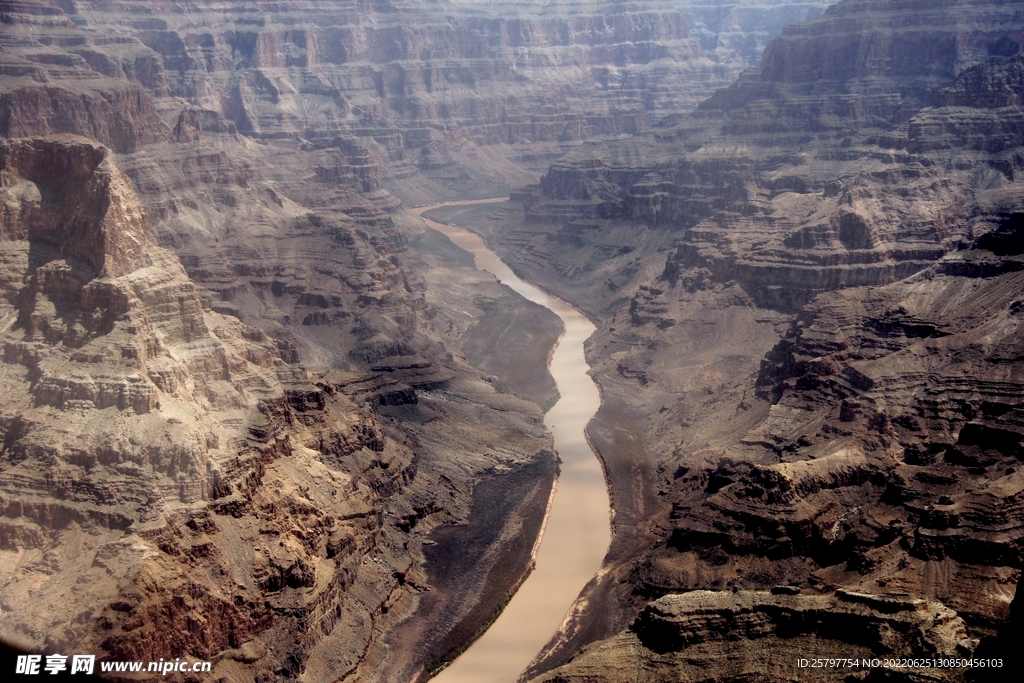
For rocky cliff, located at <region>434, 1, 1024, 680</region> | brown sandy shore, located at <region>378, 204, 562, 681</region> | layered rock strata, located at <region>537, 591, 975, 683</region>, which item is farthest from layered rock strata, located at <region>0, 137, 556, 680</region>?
layered rock strata, located at <region>537, 591, 975, 683</region>

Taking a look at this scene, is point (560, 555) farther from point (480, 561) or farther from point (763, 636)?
point (763, 636)

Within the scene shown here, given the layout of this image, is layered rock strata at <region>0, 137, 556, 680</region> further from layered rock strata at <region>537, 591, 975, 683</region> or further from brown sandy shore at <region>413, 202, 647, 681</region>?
layered rock strata at <region>537, 591, 975, 683</region>

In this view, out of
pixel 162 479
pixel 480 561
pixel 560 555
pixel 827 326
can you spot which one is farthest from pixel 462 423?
pixel 162 479

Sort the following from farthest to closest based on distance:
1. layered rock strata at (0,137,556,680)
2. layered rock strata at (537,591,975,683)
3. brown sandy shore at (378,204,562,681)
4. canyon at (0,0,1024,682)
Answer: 1. brown sandy shore at (378,204,562,681)
2. layered rock strata at (0,137,556,680)
3. canyon at (0,0,1024,682)
4. layered rock strata at (537,591,975,683)

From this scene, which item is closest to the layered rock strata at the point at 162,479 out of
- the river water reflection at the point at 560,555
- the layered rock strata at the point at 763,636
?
the river water reflection at the point at 560,555

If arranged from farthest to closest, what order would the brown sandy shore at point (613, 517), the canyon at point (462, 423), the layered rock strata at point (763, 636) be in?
the brown sandy shore at point (613, 517) < the canyon at point (462, 423) < the layered rock strata at point (763, 636)

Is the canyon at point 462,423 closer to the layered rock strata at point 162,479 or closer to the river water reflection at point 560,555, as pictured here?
the layered rock strata at point 162,479
